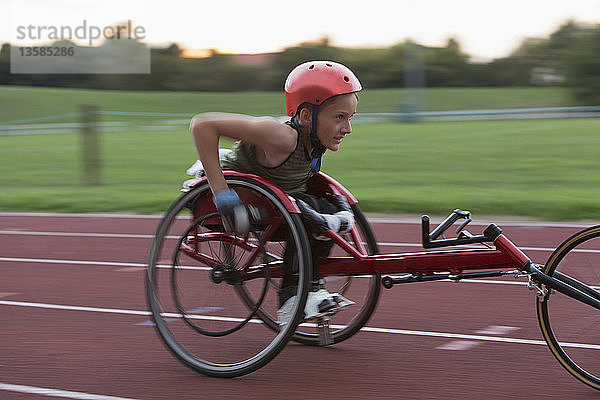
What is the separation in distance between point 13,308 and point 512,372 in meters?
3.42

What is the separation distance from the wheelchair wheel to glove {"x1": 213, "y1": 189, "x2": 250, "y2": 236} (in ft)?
2.22

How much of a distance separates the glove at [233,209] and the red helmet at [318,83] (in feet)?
1.75

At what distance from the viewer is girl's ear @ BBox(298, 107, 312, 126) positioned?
4223mm

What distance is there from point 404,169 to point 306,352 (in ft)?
37.8

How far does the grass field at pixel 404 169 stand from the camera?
1108cm

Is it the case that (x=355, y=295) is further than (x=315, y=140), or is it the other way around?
(x=355, y=295)

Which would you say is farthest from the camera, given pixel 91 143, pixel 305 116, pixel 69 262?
pixel 91 143

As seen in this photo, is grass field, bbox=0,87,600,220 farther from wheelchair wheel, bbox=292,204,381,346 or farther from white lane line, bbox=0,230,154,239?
wheelchair wheel, bbox=292,204,381,346

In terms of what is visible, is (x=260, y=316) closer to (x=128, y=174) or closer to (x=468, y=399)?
(x=468, y=399)

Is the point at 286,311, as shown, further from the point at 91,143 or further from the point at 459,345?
the point at 91,143

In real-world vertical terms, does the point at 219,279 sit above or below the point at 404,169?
above

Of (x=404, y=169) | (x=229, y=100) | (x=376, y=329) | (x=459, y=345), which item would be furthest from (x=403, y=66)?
(x=459, y=345)

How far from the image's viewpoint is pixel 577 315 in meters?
4.17

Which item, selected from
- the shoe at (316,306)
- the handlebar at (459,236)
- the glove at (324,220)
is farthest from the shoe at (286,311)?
the handlebar at (459,236)
